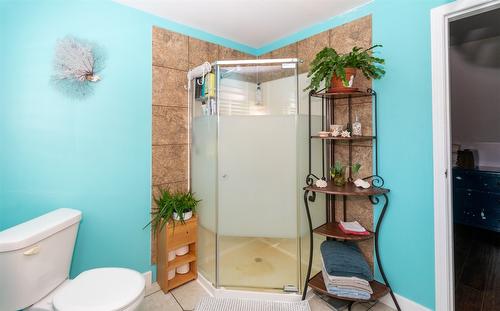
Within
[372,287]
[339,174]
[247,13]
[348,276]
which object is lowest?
[372,287]

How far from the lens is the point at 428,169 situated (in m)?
1.50

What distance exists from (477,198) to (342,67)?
2.80m

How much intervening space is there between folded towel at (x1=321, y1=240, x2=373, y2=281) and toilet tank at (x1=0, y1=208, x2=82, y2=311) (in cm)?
169

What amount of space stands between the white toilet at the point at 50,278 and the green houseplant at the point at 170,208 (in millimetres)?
541

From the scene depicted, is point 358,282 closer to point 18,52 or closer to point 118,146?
point 118,146

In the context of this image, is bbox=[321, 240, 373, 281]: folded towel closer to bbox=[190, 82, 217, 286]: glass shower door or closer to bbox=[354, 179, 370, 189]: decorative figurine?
bbox=[354, 179, 370, 189]: decorative figurine

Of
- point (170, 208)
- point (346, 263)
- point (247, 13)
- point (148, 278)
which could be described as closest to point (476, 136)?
point (346, 263)

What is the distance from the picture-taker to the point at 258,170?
1.85 metres

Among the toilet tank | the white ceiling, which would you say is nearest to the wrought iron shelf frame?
the white ceiling

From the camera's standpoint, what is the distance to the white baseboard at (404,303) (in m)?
1.55

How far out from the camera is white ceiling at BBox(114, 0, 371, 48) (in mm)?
1810

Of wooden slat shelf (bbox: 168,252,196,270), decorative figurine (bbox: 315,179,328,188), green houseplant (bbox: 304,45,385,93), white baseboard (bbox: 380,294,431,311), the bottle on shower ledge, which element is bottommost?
white baseboard (bbox: 380,294,431,311)

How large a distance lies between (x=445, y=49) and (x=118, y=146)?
2.34 metres

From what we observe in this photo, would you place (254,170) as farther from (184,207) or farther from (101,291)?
(101,291)
